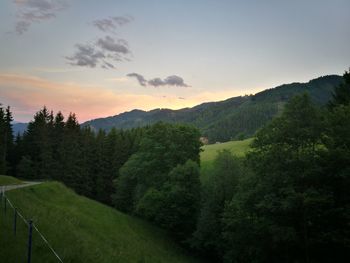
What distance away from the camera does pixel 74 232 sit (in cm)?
2655

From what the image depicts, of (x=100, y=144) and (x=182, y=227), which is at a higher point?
(x=100, y=144)

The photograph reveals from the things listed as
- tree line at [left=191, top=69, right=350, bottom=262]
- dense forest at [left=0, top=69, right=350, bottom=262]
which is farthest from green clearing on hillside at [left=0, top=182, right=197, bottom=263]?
tree line at [left=191, top=69, right=350, bottom=262]

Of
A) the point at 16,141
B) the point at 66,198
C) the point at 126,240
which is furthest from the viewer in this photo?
the point at 16,141

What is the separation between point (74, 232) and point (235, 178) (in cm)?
2634

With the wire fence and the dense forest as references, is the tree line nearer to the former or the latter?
the dense forest

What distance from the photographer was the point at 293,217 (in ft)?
104

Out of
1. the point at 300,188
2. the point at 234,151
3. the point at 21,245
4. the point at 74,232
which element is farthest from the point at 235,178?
the point at 234,151

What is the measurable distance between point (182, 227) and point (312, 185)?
31.0 meters

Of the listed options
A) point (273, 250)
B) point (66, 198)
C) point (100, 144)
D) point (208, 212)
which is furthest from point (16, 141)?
point (273, 250)

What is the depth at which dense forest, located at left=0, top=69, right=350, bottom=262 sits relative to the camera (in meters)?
30.4

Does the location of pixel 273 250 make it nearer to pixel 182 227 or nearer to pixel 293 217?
pixel 293 217

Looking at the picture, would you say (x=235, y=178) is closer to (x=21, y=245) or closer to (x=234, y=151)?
(x=21, y=245)

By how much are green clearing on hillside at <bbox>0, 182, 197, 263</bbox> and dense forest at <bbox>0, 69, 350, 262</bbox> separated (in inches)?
258

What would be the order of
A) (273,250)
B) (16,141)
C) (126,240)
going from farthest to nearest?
(16,141) < (126,240) < (273,250)
